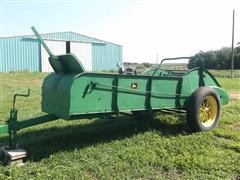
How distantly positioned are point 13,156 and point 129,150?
172 cm

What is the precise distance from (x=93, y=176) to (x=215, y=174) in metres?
1.58

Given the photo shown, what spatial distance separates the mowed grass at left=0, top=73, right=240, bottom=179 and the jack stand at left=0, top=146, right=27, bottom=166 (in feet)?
0.39

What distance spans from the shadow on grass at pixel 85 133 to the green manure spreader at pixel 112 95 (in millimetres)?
419

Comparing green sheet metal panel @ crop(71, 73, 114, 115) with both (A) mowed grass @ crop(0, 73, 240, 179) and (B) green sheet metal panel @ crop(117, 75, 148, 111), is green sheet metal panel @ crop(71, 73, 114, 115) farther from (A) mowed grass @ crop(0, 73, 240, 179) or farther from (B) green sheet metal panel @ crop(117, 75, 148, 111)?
(A) mowed grass @ crop(0, 73, 240, 179)

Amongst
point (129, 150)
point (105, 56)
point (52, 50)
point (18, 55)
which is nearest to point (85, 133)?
point (129, 150)

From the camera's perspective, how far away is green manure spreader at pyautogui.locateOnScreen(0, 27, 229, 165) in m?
5.35

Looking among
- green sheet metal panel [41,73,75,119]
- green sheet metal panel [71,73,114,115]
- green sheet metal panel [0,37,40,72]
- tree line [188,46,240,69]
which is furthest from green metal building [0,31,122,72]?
green sheet metal panel [71,73,114,115]

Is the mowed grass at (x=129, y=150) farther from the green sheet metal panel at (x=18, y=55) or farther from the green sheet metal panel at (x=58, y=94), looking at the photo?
the green sheet metal panel at (x=18, y=55)

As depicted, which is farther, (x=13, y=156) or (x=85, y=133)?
(x=85, y=133)

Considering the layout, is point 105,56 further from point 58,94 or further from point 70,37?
point 58,94

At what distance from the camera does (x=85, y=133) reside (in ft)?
22.7

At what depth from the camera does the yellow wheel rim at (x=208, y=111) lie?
7285 mm

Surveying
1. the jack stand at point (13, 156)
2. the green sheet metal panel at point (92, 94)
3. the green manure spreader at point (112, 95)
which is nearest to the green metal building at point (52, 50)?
the green manure spreader at point (112, 95)

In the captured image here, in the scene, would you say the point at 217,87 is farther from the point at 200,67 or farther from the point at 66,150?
the point at 66,150
